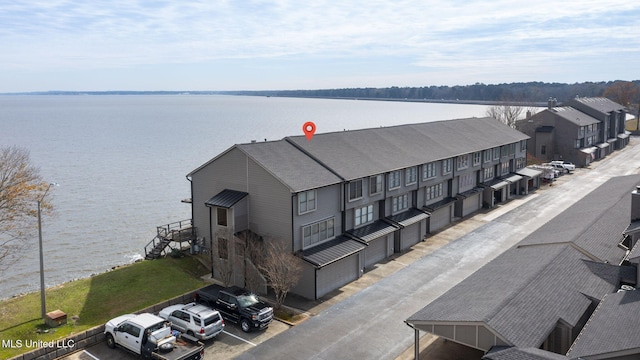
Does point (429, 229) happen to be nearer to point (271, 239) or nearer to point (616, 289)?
point (271, 239)

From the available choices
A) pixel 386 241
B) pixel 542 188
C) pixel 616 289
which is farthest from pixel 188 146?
pixel 616 289

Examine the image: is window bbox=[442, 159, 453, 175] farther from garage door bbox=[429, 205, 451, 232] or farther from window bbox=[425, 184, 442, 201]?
garage door bbox=[429, 205, 451, 232]

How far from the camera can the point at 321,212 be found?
37.8 metres

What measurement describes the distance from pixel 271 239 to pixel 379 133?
20750 mm

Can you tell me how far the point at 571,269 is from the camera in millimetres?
29219

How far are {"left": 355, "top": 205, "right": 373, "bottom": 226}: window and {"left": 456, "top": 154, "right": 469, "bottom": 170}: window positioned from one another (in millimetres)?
16310

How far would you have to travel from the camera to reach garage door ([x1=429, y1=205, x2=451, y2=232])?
5178 centimetres

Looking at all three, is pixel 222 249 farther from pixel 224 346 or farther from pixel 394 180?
pixel 394 180

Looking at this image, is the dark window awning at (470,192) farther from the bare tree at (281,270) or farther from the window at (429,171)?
the bare tree at (281,270)

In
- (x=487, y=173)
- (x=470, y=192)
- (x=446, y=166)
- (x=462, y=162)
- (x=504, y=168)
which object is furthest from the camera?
(x=504, y=168)

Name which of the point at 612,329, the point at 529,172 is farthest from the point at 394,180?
the point at 529,172

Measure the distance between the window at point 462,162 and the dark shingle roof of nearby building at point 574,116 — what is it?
4928cm

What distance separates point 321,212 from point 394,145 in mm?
15649

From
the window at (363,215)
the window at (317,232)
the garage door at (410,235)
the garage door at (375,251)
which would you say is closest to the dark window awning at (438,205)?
the garage door at (410,235)
